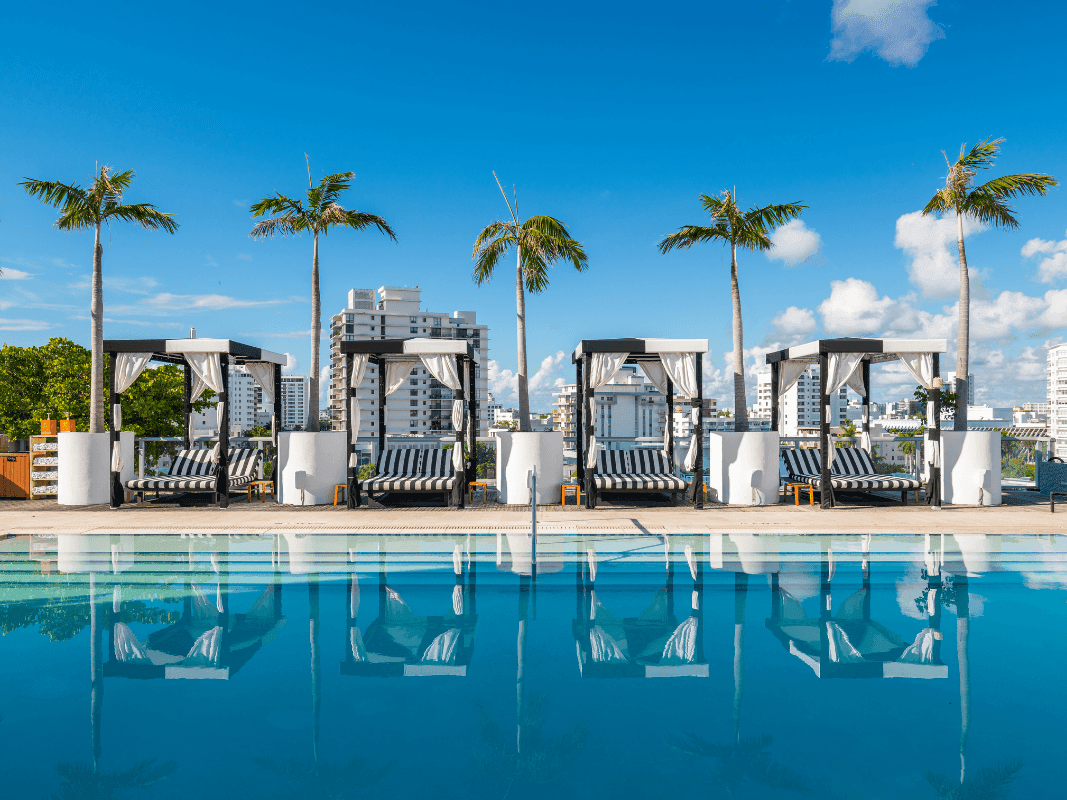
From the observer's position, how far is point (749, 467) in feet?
35.3

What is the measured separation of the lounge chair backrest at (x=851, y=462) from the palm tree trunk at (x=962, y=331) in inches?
75.4

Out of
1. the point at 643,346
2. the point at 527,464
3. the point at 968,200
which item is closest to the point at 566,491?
the point at 527,464

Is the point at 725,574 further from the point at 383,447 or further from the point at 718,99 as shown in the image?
the point at 718,99

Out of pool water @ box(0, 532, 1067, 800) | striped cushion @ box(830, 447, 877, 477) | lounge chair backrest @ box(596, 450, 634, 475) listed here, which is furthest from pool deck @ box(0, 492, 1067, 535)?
pool water @ box(0, 532, 1067, 800)

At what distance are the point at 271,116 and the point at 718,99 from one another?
13.5 m

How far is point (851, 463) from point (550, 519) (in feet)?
19.4

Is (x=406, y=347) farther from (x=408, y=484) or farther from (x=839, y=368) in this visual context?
(x=839, y=368)

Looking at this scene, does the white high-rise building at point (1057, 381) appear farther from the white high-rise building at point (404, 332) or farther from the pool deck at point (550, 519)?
the pool deck at point (550, 519)

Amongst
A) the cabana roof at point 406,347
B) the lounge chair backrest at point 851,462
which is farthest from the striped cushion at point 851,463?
the cabana roof at point 406,347

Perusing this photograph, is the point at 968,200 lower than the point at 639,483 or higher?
higher

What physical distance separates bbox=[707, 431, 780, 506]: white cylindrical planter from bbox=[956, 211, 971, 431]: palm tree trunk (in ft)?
13.0

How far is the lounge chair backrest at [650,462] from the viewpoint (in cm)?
1114

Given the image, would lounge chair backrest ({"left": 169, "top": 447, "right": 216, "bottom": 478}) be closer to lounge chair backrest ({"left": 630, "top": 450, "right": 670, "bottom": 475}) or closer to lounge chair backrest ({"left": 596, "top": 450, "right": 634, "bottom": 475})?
lounge chair backrest ({"left": 596, "top": 450, "right": 634, "bottom": 475})

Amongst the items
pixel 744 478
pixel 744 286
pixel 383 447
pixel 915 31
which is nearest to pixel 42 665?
pixel 383 447
